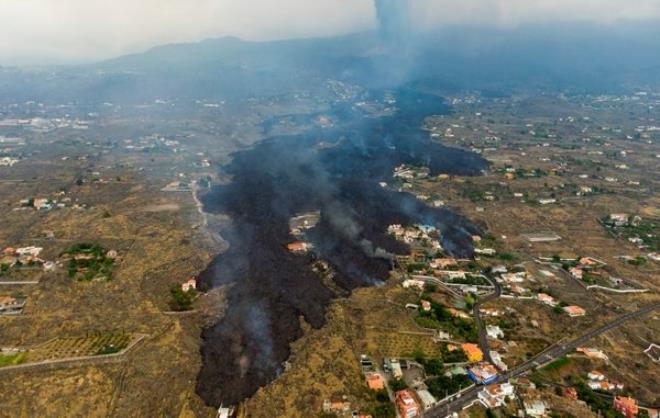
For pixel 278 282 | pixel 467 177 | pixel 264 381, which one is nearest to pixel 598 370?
pixel 264 381

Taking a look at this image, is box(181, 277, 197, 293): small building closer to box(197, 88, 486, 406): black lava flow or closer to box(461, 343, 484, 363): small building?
box(197, 88, 486, 406): black lava flow

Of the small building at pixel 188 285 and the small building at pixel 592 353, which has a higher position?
the small building at pixel 188 285

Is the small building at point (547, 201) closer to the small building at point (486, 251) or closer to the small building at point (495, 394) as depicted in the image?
the small building at point (486, 251)

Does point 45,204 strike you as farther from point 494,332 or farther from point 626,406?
point 626,406

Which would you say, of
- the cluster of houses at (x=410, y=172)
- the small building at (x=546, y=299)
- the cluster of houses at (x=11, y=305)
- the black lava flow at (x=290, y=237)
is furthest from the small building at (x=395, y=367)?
the cluster of houses at (x=410, y=172)

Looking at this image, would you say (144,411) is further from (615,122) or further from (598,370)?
(615,122)

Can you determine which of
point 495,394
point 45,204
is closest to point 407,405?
point 495,394
